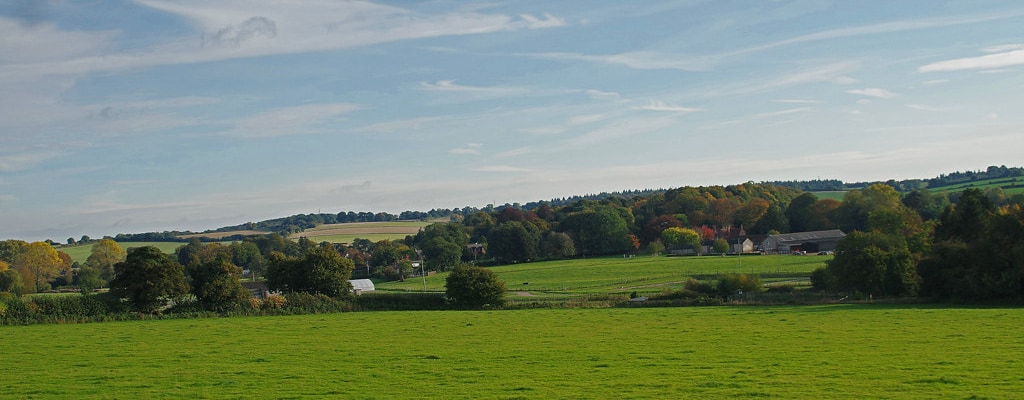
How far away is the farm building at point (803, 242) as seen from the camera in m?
123

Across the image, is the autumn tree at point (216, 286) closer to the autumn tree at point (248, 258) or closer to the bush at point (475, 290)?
the bush at point (475, 290)

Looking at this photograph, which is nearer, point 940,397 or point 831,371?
point 940,397

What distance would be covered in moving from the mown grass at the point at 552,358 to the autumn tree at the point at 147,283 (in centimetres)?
977

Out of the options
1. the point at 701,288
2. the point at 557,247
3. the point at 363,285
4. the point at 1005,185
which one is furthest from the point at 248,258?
the point at 1005,185

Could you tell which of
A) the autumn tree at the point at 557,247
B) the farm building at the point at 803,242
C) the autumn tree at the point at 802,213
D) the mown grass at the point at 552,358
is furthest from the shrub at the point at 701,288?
the autumn tree at the point at 802,213

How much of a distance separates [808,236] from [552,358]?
364ft

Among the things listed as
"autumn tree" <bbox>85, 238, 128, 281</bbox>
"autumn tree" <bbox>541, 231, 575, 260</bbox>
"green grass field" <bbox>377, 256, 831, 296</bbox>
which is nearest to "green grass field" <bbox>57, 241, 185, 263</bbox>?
"autumn tree" <bbox>85, 238, 128, 281</bbox>

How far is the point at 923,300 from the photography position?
4828cm

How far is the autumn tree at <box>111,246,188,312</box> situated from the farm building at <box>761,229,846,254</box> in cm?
9373

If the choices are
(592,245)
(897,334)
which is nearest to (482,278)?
(897,334)

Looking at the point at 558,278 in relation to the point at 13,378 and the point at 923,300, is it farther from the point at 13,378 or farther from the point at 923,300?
the point at 13,378

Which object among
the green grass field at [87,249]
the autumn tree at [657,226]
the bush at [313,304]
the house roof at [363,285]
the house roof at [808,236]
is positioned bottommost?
the house roof at [363,285]

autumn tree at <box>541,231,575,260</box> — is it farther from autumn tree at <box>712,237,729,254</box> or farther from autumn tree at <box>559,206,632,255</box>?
autumn tree at <box>712,237,729,254</box>

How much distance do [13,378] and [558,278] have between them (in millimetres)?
73193
